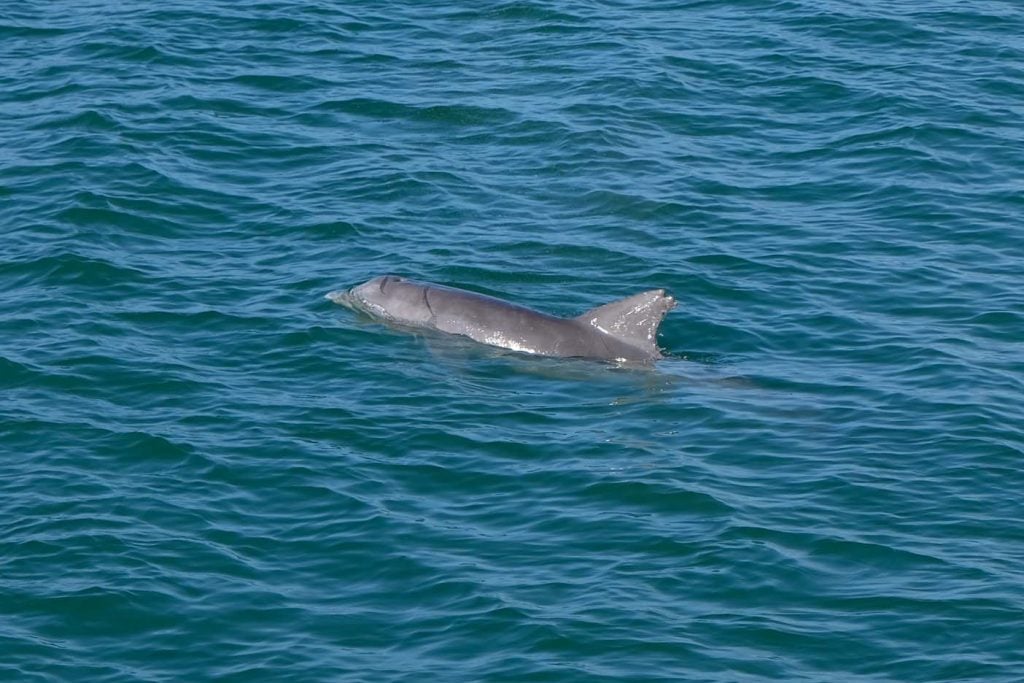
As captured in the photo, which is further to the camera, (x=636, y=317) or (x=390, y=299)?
(x=390, y=299)

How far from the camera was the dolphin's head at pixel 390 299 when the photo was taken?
22766 millimetres

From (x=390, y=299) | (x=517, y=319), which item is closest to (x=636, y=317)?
(x=517, y=319)

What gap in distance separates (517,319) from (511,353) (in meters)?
0.50

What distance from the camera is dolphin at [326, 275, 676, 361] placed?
70.8 ft

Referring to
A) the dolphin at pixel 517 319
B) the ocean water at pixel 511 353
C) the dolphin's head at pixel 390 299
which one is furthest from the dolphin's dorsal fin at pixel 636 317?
the dolphin's head at pixel 390 299

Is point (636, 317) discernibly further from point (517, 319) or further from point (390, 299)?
point (390, 299)

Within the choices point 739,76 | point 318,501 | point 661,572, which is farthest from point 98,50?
point 661,572

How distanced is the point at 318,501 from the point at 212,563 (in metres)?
1.63

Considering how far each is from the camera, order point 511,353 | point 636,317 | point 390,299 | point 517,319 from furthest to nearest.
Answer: point 390,299
point 517,319
point 511,353
point 636,317

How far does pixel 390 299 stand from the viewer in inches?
904

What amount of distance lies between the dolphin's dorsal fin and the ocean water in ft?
1.37

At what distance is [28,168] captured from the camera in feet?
88.8

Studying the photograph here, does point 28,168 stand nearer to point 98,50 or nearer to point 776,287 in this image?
point 98,50

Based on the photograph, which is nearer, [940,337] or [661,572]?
[661,572]
